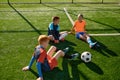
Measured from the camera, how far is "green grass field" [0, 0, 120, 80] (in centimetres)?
830

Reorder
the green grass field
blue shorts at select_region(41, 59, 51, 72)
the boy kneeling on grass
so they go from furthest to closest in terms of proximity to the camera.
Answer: the green grass field < blue shorts at select_region(41, 59, 51, 72) < the boy kneeling on grass

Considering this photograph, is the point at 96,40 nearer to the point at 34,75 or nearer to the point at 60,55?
the point at 60,55

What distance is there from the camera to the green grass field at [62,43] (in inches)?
327

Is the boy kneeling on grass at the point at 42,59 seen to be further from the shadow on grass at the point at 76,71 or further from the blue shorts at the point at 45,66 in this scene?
the shadow on grass at the point at 76,71

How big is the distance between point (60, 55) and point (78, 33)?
115 inches

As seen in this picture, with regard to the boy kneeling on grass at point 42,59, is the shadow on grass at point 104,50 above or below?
below

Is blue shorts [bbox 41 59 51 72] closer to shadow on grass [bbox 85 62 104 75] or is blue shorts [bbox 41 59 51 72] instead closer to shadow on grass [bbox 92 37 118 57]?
Answer: shadow on grass [bbox 85 62 104 75]

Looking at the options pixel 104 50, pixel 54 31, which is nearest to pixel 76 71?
pixel 104 50

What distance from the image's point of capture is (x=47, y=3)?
18359mm

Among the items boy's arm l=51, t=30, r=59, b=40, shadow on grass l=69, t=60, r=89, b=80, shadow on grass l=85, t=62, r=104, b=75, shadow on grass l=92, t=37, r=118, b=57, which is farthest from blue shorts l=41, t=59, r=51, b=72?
boy's arm l=51, t=30, r=59, b=40

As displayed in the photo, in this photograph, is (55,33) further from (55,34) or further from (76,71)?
(76,71)

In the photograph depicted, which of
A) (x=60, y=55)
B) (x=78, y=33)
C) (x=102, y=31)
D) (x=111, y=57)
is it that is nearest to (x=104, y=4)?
(x=102, y=31)

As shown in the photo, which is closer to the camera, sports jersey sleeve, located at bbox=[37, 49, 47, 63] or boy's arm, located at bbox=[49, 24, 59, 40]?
sports jersey sleeve, located at bbox=[37, 49, 47, 63]

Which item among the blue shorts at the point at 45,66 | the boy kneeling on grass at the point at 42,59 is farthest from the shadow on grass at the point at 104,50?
the blue shorts at the point at 45,66
